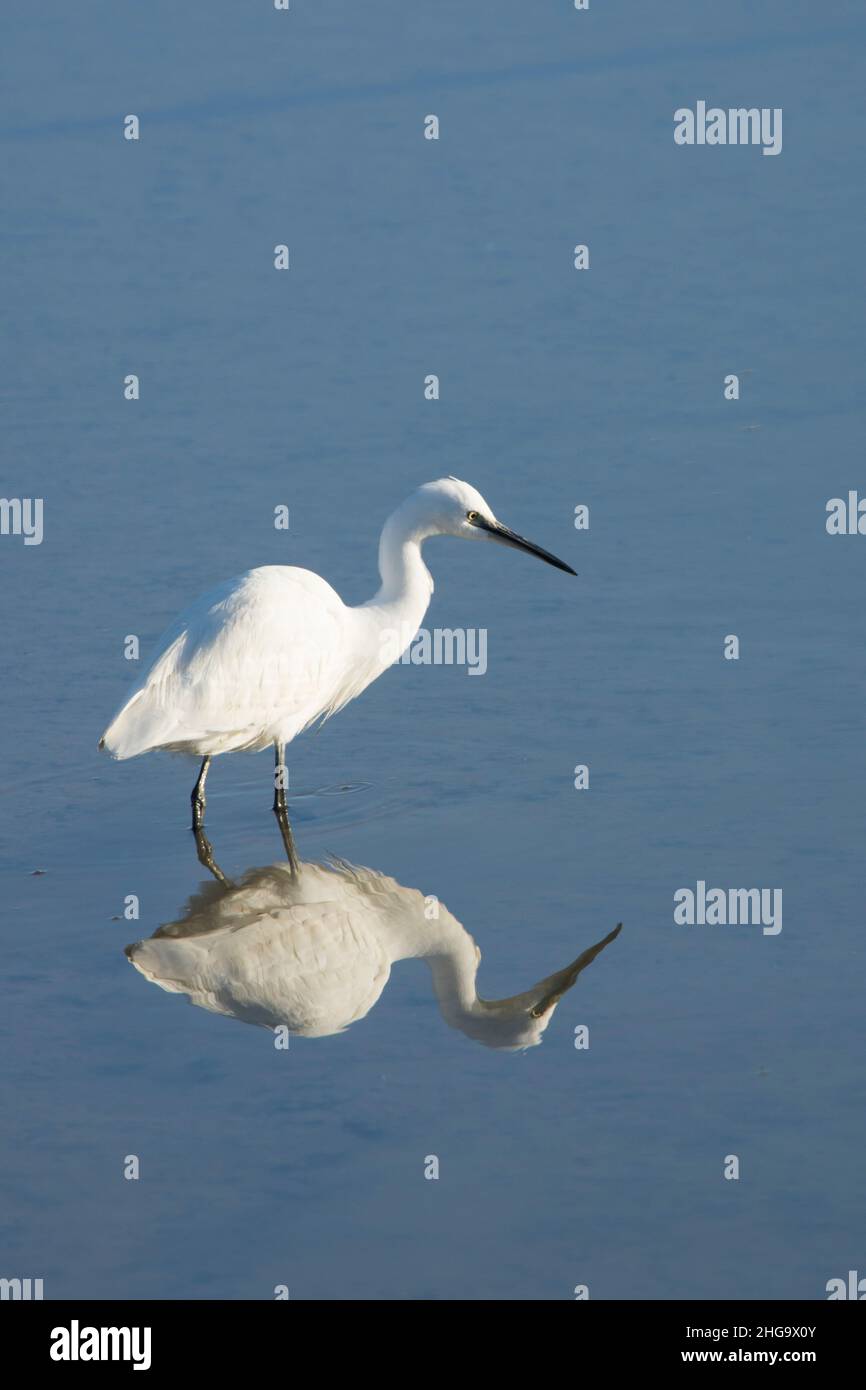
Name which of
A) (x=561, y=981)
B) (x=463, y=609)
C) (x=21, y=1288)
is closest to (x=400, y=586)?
(x=463, y=609)

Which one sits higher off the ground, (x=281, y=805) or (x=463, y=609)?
(x=463, y=609)

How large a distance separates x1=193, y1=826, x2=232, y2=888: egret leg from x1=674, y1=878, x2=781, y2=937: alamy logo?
1798 millimetres

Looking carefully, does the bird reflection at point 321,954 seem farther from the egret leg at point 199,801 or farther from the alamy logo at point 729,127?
the alamy logo at point 729,127

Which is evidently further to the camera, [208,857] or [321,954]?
[208,857]

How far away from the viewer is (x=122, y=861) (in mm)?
8164

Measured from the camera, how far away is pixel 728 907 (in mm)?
7418

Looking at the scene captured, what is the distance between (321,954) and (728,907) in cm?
148

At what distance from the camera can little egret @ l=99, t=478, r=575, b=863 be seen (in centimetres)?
822

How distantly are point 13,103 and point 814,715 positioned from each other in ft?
34.3

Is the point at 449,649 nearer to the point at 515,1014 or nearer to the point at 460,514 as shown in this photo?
the point at 460,514

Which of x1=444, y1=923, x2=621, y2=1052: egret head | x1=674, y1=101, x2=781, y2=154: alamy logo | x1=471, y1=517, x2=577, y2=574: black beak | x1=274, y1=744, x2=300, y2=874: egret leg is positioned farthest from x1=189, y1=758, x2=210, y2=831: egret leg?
x1=674, y1=101, x2=781, y2=154: alamy logo

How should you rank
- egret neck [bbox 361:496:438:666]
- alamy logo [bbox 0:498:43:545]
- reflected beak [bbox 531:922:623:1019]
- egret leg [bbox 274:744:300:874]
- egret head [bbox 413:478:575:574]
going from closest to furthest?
reflected beak [bbox 531:922:623:1019] < egret leg [bbox 274:744:300:874] < egret head [bbox 413:478:575:574] < egret neck [bbox 361:496:438:666] < alamy logo [bbox 0:498:43:545]

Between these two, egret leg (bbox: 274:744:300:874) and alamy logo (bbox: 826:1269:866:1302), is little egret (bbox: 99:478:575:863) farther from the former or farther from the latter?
alamy logo (bbox: 826:1269:866:1302)

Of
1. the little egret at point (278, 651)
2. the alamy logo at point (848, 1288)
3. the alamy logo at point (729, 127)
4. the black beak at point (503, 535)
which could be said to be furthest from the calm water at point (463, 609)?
the black beak at point (503, 535)
